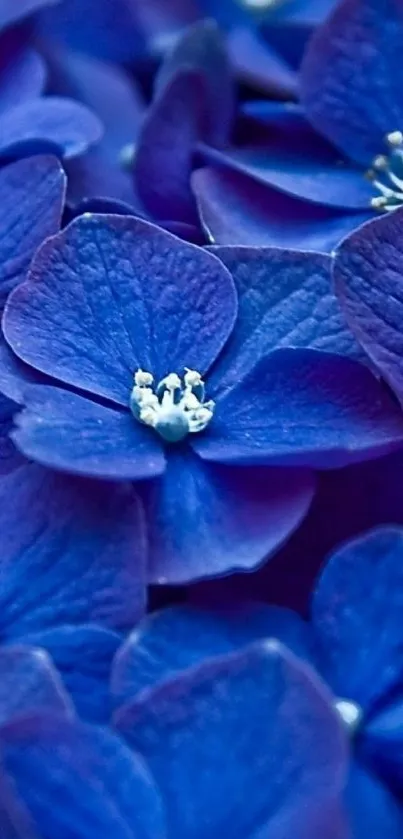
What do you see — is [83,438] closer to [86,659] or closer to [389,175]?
[86,659]

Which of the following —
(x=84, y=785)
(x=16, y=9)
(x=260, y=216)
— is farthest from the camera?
(x=16, y=9)

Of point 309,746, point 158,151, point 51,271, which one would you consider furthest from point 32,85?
point 309,746

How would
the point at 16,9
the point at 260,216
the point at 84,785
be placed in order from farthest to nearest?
the point at 16,9 < the point at 260,216 < the point at 84,785

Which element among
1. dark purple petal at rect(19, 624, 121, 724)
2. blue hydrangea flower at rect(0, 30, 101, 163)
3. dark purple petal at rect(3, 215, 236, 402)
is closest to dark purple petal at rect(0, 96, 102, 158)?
blue hydrangea flower at rect(0, 30, 101, 163)

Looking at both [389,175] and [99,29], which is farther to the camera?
[99,29]

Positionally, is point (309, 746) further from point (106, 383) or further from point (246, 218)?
point (246, 218)

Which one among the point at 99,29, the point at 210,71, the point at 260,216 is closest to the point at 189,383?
the point at 260,216

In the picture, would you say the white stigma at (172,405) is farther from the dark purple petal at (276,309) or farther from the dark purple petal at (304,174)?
the dark purple petal at (304,174)
